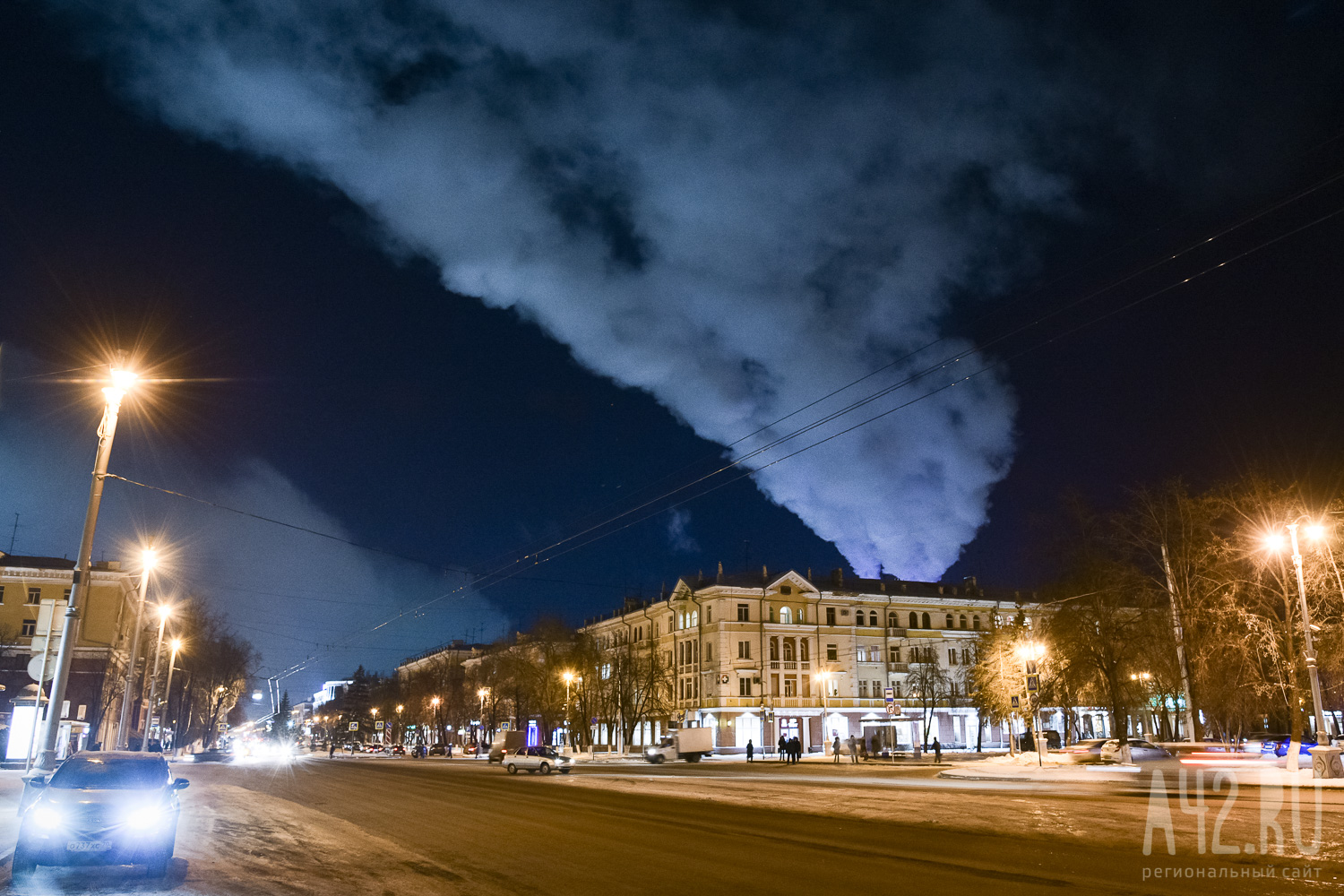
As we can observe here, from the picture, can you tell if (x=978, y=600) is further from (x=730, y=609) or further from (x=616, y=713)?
(x=616, y=713)

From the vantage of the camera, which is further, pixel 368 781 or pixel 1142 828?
pixel 368 781

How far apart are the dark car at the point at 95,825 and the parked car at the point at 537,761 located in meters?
37.4

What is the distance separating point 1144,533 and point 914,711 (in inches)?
1788

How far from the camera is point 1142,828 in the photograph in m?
15.8

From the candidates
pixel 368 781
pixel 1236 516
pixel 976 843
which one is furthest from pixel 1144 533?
pixel 368 781

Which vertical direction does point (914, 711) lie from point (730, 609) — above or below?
below

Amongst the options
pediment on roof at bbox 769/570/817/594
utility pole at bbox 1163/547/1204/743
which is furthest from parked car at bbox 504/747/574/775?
pediment on roof at bbox 769/570/817/594

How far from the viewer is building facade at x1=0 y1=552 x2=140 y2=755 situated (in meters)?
59.4

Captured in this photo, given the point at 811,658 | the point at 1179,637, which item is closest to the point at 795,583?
the point at 811,658

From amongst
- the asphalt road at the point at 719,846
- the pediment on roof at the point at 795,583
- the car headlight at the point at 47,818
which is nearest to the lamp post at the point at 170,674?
the asphalt road at the point at 719,846

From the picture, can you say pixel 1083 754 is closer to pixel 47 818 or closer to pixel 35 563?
pixel 47 818

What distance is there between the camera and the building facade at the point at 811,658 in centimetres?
7838

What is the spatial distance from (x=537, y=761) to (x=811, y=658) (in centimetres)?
3922

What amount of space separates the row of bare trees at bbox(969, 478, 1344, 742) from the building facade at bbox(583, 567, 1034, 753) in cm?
3105
